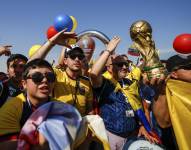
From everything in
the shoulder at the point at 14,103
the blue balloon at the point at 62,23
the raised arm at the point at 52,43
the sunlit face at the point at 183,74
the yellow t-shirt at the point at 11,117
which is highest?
the blue balloon at the point at 62,23

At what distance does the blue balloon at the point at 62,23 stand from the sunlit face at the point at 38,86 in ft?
7.20

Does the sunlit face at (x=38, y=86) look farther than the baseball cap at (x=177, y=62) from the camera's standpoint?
No

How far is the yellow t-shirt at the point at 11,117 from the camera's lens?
2482mm

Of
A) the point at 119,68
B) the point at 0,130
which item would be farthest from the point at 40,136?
the point at 119,68

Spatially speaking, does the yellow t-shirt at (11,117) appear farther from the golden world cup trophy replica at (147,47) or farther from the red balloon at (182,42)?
the red balloon at (182,42)

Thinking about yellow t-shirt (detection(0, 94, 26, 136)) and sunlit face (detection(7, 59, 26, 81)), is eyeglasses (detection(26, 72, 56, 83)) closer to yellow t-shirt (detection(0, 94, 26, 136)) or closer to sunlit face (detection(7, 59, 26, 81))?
yellow t-shirt (detection(0, 94, 26, 136))

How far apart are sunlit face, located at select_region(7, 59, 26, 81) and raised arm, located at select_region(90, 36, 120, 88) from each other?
151 centimetres

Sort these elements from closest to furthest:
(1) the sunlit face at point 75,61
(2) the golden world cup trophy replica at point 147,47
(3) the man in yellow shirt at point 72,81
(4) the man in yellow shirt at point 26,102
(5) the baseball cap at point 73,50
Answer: (4) the man in yellow shirt at point 26,102, (2) the golden world cup trophy replica at point 147,47, (3) the man in yellow shirt at point 72,81, (1) the sunlit face at point 75,61, (5) the baseball cap at point 73,50

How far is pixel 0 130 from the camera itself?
2471mm

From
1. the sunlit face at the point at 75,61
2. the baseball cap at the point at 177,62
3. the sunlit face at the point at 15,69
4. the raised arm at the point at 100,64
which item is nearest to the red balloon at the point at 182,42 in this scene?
the raised arm at the point at 100,64

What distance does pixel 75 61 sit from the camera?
4.50 meters

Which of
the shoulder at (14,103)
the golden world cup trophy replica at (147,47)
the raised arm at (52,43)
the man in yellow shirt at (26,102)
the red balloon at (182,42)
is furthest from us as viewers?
the red balloon at (182,42)

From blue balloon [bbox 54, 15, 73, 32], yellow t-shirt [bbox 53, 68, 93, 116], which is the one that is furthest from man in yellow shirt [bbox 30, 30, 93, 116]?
blue balloon [bbox 54, 15, 73, 32]

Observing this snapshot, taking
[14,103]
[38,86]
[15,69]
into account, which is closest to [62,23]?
[15,69]
